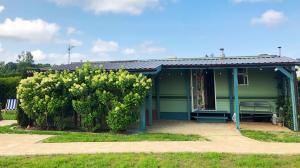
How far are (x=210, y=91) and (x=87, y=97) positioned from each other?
6791 millimetres

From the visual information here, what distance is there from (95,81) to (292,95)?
24.3 ft

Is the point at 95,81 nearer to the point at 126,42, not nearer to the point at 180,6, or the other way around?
the point at 180,6

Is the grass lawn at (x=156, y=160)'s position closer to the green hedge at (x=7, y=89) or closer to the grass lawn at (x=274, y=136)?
the grass lawn at (x=274, y=136)

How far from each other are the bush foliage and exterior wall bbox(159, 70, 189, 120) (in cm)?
381

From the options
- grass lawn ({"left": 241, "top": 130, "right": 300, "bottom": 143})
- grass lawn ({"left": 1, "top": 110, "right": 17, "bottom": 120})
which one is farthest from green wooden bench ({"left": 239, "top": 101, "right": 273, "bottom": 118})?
grass lawn ({"left": 1, "top": 110, "right": 17, "bottom": 120})

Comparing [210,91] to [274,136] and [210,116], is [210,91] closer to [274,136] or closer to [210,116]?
[210,116]

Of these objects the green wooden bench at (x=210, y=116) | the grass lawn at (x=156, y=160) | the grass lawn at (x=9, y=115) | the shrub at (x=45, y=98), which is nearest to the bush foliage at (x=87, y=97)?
the shrub at (x=45, y=98)

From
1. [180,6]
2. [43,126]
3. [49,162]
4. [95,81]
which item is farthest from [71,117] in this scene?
[180,6]

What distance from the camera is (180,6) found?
18141 millimetres

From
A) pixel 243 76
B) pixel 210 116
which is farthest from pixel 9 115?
pixel 243 76

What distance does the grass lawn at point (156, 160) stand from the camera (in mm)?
6879

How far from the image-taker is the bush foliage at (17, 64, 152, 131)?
11117 millimetres

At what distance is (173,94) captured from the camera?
50.4ft

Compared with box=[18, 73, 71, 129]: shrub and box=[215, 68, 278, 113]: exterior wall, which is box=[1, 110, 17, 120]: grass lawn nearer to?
box=[18, 73, 71, 129]: shrub
